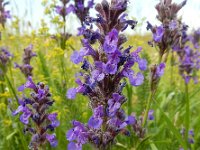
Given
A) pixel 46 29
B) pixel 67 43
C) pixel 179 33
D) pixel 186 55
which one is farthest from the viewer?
pixel 186 55

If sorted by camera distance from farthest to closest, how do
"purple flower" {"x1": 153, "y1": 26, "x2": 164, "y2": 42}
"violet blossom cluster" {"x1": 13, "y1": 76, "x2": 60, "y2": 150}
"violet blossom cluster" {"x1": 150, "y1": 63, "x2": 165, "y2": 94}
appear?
"purple flower" {"x1": 153, "y1": 26, "x2": 164, "y2": 42}, "violet blossom cluster" {"x1": 150, "y1": 63, "x2": 165, "y2": 94}, "violet blossom cluster" {"x1": 13, "y1": 76, "x2": 60, "y2": 150}

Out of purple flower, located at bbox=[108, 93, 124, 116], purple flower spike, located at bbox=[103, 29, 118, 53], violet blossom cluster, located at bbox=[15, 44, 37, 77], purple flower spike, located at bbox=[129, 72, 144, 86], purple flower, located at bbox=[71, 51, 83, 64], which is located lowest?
violet blossom cluster, located at bbox=[15, 44, 37, 77]

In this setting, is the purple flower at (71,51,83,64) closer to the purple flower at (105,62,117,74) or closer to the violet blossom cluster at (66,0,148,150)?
the violet blossom cluster at (66,0,148,150)

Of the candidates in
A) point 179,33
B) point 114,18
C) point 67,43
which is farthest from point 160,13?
point 67,43

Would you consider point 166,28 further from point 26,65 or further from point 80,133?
point 26,65

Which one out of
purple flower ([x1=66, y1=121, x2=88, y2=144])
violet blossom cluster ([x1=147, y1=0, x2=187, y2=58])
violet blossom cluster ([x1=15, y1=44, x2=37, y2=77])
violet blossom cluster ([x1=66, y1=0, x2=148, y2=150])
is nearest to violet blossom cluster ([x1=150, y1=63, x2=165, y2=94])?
violet blossom cluster ([x1=147, y1=0, x2=187, y2=58])

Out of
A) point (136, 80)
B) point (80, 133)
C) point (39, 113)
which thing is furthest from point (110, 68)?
point (39, 113)

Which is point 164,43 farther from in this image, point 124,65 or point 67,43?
point 67,43
